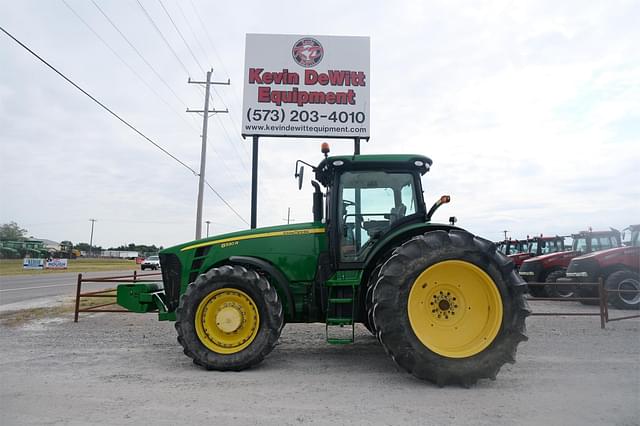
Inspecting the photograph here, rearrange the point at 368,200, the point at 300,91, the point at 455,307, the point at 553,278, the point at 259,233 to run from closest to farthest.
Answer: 1. the point at 455,307
2. the point at 368,200
3. the point at 259,233
4. the point at 300,91
5. the point at 553,278

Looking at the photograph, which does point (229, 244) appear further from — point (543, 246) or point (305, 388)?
point (543, 246)

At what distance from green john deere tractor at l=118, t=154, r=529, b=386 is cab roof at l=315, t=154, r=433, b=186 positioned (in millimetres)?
12

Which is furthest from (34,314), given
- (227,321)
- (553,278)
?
(553,278)

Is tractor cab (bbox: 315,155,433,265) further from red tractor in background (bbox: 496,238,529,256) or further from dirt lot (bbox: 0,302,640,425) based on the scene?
red tractor in background (bbox: 496,238,529,256)

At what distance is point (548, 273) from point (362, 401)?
11380 mm

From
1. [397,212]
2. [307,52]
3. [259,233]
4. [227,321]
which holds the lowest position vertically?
[227,321]

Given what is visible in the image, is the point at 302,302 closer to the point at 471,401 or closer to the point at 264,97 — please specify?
the point at 471,401

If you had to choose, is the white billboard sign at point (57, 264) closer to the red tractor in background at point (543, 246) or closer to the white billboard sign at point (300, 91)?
the white billboard sign at point (300, 91)

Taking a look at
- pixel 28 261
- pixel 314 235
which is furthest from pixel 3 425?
pixel 28 261

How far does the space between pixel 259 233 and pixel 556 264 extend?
11.1 metres

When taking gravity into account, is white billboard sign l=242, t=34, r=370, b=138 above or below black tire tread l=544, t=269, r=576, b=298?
above

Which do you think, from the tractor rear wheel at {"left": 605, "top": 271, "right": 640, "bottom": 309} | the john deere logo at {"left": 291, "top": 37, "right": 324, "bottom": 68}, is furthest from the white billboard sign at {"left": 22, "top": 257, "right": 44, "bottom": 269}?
the tractor rear wheel at {"left": 605, "top": 271, "right": 640, "bottom": 309}

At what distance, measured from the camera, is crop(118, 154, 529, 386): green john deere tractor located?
432 cm

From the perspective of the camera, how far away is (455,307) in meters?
4.57
